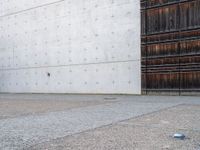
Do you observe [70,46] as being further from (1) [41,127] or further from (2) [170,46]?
(1) [41,127]

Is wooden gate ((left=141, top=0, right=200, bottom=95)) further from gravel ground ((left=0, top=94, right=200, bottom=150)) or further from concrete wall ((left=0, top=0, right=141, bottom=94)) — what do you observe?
gravel ground ((left=0, top=94, right=200, bottom=150))

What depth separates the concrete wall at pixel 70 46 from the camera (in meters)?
18.4

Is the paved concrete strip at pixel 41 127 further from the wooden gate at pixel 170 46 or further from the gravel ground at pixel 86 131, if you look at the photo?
the wooden gate at pixel 170 46

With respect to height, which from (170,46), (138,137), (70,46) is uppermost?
(70,46)

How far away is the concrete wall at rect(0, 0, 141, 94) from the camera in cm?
1844

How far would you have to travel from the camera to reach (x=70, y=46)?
21.4 metres

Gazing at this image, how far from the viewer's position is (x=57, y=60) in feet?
73.2

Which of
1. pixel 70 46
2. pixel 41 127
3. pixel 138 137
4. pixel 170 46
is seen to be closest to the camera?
pixel 138 137

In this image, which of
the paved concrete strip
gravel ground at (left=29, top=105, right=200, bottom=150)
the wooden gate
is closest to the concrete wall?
the wooden gate

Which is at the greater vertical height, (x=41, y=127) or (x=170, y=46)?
(x=170, y=46)

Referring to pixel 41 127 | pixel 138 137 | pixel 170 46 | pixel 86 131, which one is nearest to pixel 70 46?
pixel 170 46

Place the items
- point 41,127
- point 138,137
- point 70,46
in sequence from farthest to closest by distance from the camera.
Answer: point 70,46 → point 41,127 → point 138,137

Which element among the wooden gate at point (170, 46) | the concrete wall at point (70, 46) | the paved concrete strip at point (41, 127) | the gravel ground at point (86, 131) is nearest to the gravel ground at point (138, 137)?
the gravel ground at point (86, 131)

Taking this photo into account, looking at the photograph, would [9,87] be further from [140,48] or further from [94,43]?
[140,48]
